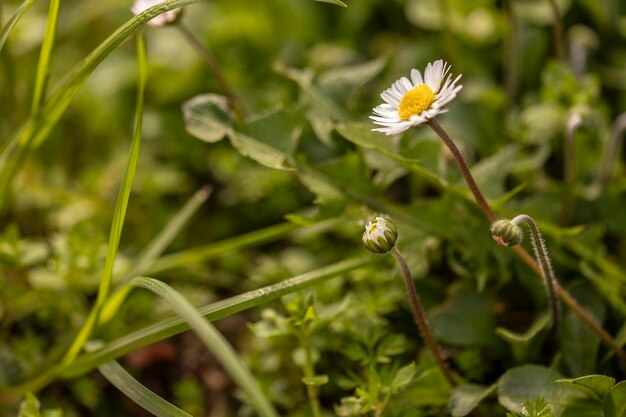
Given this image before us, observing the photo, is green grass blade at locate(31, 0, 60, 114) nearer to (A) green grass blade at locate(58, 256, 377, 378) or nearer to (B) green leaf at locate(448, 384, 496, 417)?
(A) green grass blade at locate(58, 256, 377, 378)

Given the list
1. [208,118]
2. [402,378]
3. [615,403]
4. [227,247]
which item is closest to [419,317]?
[402,378]

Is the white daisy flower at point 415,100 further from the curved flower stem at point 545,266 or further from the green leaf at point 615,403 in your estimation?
the green leaf at point 615,403

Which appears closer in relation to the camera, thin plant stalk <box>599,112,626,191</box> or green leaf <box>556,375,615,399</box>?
green leaf <box>556,375,615,399</box>

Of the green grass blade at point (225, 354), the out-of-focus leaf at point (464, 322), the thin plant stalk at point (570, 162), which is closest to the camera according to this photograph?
the green grass blade at point (225, 354)

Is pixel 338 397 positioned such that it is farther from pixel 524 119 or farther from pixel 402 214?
pixel 524 119

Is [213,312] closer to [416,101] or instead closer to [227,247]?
[227,247]

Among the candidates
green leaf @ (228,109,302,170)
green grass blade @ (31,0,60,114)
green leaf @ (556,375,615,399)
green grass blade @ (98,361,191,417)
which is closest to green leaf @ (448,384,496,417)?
green leaf @ (556,375,615,399)

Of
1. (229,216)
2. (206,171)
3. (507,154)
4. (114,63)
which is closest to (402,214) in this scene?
(507,154)

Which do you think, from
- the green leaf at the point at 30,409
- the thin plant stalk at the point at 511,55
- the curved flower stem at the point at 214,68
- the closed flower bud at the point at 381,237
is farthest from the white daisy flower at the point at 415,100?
the green leaf at the point at 30,409
